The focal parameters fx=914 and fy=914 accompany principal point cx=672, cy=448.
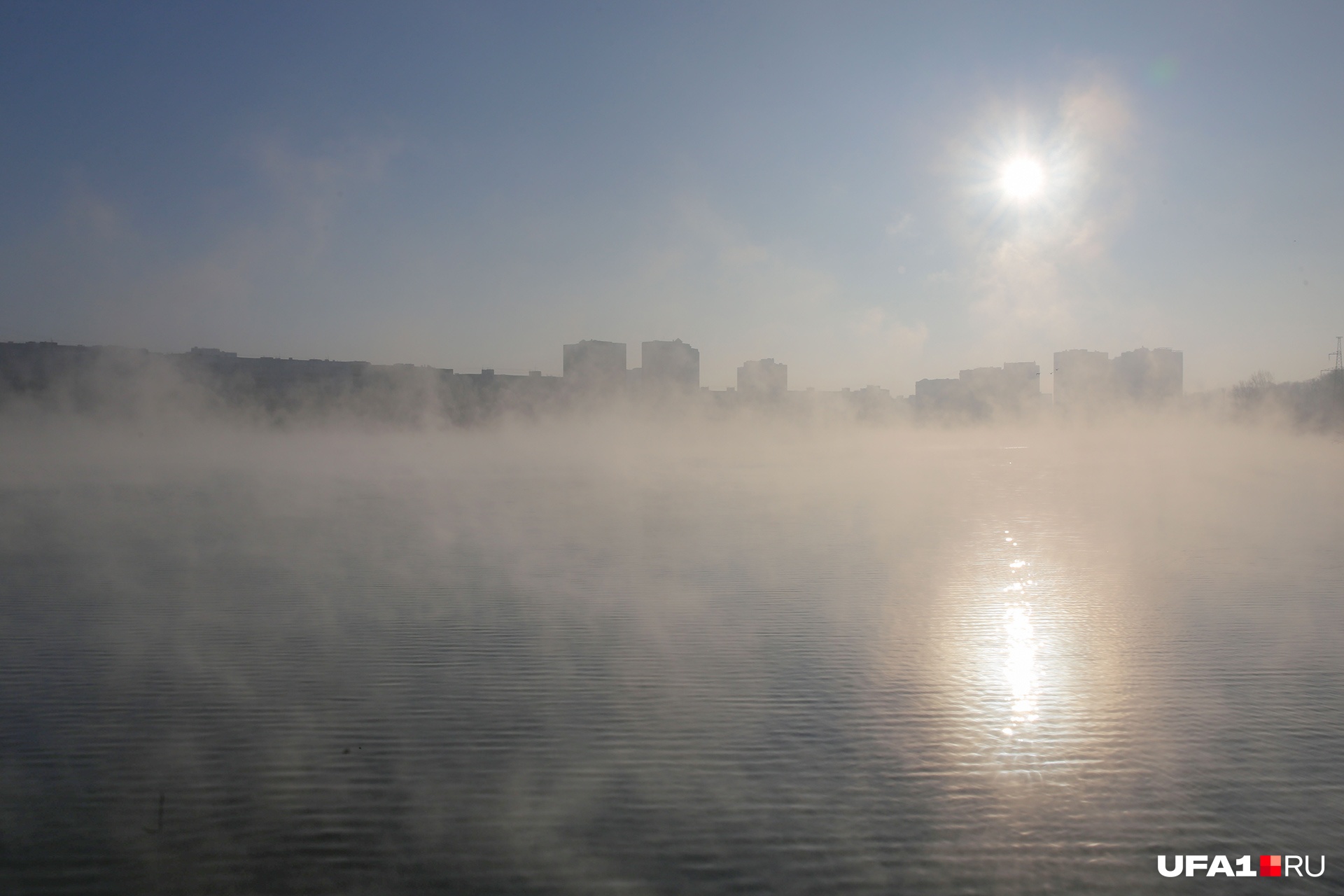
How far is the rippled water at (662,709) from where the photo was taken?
295 centimetres

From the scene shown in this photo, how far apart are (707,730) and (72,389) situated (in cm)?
4223

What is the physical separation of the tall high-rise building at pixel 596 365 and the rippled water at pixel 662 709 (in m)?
51.8

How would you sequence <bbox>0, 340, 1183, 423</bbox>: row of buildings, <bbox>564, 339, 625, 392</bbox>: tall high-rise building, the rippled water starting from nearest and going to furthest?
1. the rippled water
2. <bbox>0, 340, 1183, 423</bbox>: row of buildings
3. <bbox>564, 339, 625, 392</bbox>: tall high-rise building

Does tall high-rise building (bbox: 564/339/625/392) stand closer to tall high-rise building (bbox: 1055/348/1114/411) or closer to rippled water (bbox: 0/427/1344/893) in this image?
tall high-rise building (bbox: 1055/348/1114/411)

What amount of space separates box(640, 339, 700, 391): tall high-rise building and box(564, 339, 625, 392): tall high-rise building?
1.96 metres

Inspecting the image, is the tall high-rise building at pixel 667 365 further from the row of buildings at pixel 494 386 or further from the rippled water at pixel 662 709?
the rippled water at pixel 662 709

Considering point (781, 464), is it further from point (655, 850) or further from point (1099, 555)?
point (655, 850)

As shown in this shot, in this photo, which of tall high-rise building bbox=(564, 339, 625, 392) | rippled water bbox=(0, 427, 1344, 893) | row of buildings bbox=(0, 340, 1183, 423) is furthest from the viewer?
tall high-rise building bbox=(564, 339, 625, 392)

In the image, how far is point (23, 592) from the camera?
6.85 m

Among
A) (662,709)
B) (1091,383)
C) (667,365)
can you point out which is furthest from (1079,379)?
(662,709)

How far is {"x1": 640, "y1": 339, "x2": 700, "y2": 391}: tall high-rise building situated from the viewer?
65.6 meters

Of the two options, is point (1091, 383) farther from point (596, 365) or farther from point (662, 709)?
point (662, 709)

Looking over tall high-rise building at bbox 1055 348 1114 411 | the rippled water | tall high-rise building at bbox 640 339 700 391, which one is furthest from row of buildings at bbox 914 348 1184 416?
the rippled water

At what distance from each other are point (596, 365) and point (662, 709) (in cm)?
5944
